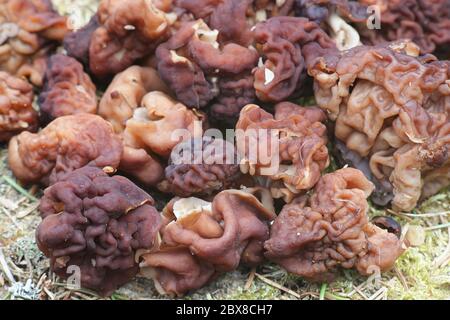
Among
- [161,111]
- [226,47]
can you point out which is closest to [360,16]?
[226,47]

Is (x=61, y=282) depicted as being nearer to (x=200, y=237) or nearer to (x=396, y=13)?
(x=200, y=237)

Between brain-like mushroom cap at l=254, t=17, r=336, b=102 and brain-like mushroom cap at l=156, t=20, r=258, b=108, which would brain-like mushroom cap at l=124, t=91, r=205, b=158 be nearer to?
brain-like mushroom cap at l=156, t=20, r=258, b=108

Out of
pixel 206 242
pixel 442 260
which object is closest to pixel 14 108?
pixel 206 242

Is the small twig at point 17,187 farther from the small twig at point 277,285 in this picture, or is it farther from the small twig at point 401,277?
the small twig at point 401,277

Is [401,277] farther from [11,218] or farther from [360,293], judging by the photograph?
[11,218]

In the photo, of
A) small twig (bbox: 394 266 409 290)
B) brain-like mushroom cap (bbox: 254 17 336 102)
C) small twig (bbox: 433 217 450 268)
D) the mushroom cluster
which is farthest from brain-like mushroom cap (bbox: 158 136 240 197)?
small twig (bbox: 433 217 450 268)
